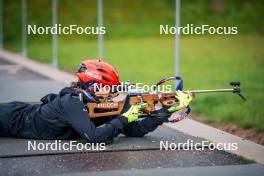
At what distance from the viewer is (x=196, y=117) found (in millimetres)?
12617

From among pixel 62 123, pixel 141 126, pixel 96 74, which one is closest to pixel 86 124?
pixel 62 123

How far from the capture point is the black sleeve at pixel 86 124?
9.02 meters

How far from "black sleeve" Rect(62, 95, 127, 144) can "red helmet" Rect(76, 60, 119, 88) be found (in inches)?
12.9

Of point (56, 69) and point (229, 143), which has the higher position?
point (56, 69)

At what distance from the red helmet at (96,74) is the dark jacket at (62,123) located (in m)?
0.21

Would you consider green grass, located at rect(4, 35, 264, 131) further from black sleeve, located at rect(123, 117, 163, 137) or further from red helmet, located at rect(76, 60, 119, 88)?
red helmet, located at rect(76, 60, 119, 88)

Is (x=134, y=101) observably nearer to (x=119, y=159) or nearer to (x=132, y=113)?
(x=132, y=113)

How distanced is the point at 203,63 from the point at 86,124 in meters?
14.6

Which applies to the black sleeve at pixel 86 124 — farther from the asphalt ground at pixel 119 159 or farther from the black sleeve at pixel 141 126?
the black sleeve at pixel 141 126

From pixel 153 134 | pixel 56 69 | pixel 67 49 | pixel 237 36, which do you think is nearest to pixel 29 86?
pixel 56 69

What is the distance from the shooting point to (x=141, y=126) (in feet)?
31.6

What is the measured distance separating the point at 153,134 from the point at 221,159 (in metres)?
1.66

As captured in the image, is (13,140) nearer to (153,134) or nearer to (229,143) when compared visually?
(153,134)

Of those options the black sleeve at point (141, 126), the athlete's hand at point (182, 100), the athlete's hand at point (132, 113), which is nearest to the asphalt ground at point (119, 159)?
the black sleeve at point (141, 126)
